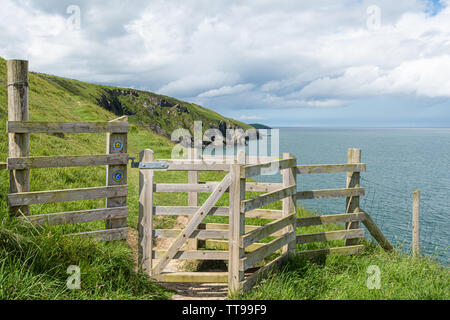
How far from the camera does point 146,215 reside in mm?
6660

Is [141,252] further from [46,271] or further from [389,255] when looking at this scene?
[389,255]

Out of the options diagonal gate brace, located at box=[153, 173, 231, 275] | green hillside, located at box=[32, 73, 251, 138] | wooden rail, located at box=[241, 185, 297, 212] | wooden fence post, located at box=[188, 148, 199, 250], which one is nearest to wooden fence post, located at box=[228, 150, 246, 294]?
wooden rail, located at box=[241, 185, 297, 212]

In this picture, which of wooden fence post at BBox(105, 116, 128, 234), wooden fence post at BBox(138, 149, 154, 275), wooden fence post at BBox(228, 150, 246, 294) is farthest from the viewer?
wooden fence post at BBox(138, 149, 154, 275)

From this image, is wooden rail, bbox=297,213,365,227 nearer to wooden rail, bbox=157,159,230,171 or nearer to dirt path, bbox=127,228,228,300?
wooden rail, bbox=157,159,230,171

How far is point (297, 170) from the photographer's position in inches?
286

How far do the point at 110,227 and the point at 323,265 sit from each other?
4376mm

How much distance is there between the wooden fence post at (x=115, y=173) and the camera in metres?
6.52

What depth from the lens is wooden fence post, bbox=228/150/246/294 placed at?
5.59m

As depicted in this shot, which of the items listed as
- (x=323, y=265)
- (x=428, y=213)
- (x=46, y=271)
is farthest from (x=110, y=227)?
(x=428, y=213)

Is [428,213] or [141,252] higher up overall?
[141,252]

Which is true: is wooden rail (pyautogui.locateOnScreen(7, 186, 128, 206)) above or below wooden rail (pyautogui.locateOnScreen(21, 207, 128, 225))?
above

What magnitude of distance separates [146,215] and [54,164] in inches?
75.6

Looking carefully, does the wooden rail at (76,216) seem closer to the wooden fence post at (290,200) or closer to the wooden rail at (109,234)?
the wooden rail at (109,234)

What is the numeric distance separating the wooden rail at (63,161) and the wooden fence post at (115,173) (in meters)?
0.13
